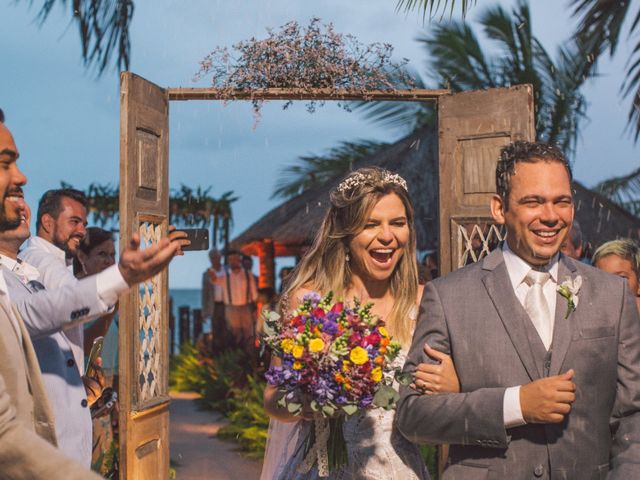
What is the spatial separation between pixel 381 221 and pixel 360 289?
377 millimetres

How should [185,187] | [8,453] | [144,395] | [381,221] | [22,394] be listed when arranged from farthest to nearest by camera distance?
[185,187] < [144,395] < [381,221] < [22,394] < [8,453]

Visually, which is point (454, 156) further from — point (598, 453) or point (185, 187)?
point (185, 187)

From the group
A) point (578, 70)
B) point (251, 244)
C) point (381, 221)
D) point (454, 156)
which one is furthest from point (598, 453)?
point (251, 244)

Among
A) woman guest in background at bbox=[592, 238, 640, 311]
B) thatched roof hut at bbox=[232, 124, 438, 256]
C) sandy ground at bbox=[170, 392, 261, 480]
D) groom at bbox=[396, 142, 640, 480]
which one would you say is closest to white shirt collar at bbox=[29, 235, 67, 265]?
groom at bbox=[396, 142, 640, 480]

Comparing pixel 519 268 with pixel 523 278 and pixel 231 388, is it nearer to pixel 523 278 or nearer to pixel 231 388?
pixel 523 278

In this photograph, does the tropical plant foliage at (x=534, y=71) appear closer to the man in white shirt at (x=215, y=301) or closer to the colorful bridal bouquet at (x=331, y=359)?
the man in white shirt at (x=215, y=301)

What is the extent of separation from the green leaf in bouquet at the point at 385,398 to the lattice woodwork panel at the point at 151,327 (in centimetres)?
342

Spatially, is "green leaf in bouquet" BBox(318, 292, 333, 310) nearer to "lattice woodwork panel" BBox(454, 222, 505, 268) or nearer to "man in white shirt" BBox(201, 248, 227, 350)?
"lattice woodwork panel" BBox(454, 222, 505, 268)

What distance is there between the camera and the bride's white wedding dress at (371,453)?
3991 millimetres

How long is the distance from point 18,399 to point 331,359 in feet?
4.45

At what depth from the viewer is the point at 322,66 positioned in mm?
6695

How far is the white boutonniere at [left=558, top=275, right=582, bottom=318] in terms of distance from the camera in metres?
3.24

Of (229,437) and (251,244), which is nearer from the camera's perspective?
(229,437)

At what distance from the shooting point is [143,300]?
260 inches
